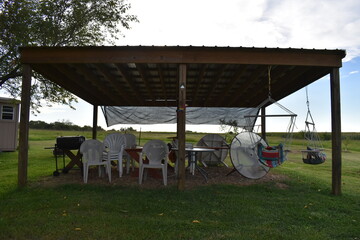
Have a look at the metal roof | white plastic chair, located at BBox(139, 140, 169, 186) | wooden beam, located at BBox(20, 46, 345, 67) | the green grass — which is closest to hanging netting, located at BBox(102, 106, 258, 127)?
the metal roof

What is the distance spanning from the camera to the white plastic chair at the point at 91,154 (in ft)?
16.5

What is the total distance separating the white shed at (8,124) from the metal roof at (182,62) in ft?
22.3

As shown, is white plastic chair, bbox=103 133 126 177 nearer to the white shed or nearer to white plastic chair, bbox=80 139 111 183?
white plastic chair, bbox=80 139 111 183

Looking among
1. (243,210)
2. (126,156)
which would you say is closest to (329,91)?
(243,210)

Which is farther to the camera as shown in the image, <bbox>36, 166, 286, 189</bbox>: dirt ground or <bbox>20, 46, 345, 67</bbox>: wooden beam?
<bbox>36, 166, 286, 189</bbox>: dirt ground

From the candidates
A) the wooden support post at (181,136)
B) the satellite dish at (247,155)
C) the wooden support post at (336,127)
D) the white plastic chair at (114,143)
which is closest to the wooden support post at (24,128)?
the white plastic chair at (114,143)

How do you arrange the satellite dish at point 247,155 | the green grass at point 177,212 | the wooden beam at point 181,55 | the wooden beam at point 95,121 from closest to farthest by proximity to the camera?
the green grass at point 177,212, the wooden beam at point 181,55, the satellite dish at point 247,155, the wooden beam at point 95,121

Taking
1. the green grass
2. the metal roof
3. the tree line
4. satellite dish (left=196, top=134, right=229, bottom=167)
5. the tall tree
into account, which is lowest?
the green grass

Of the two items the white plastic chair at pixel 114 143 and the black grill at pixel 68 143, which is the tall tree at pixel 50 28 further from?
the white plastic chair at pixel 114 143

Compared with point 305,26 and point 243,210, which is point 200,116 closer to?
point 305,26

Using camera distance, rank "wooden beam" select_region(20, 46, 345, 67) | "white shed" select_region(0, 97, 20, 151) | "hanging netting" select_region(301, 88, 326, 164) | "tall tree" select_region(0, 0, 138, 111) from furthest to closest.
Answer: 1. "white shed" select_region(0, 97, 20, 151)
2. "tall tree" select_region(0, 0, 138, 111)
3. "hanging netting" select_region(301, 88, 326, 164)
4. "wooden beam" select_region(20, 46, 345, 67)

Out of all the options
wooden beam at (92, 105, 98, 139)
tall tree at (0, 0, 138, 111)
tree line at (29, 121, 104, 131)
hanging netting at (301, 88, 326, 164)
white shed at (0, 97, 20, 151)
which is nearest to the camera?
hanging netting at (301, 88, 326, 164)

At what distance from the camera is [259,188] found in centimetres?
475

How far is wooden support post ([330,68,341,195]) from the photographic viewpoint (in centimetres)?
442
